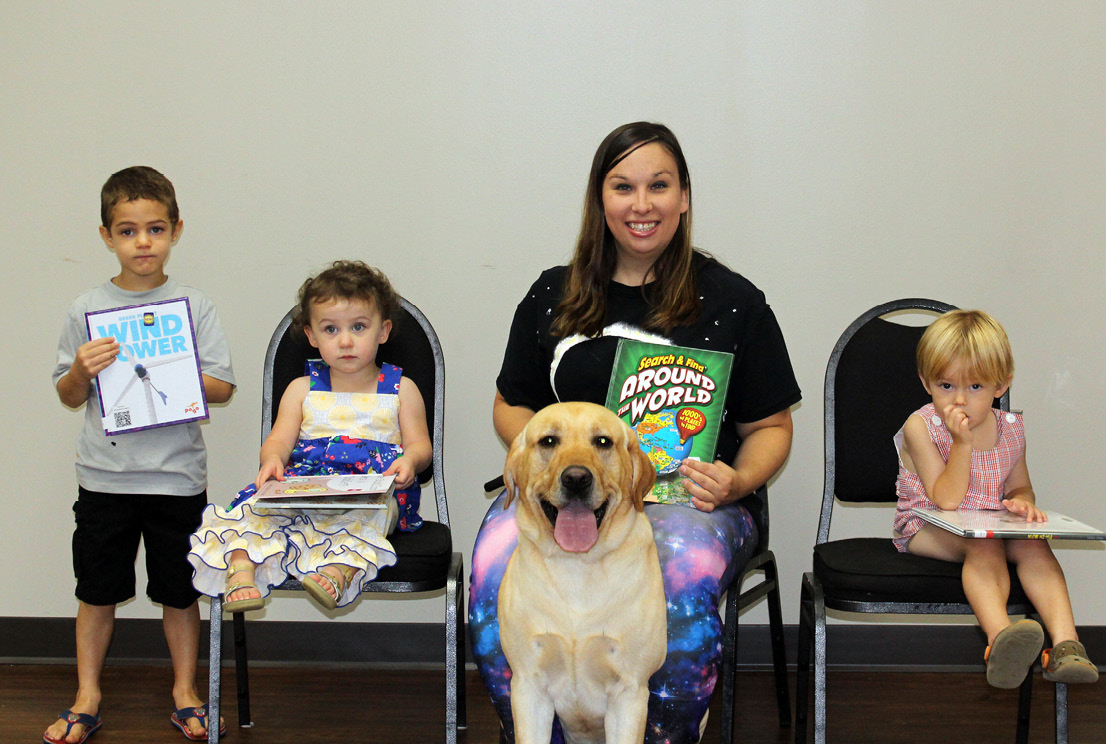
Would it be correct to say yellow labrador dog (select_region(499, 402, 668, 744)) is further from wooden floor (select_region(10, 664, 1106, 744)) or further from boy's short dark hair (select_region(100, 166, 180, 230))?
boy's short dark hair (select_region(100, 166, 180, 230))

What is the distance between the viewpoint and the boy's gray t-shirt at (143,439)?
273 centimetres

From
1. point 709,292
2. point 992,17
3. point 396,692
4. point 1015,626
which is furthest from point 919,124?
point 396,692

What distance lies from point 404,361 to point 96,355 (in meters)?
0.86

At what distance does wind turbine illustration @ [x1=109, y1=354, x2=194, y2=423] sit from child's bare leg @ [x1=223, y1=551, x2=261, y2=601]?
1.88 feet

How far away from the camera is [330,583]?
7.33ft

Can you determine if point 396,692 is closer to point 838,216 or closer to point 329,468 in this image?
point 329,468

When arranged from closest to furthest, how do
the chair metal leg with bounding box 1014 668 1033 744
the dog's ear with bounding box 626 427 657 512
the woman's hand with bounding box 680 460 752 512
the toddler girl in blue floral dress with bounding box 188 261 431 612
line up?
the dog's ear with bounding box 626 427 657 512
the woman's hand with bounding box 680 460 752 512
the toddler girl in blue floral dress with bounding box 188 261 431 612
the chair metal leg with bounding box 1014 668 1033 744

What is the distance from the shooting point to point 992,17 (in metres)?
3.16

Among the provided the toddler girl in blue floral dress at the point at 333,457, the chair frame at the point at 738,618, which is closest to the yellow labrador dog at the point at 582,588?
the chair frame at the point at 738,618

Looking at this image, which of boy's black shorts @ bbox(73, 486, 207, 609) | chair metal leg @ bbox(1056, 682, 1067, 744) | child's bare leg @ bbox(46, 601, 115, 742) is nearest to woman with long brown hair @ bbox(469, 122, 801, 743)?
chair metal leg @ bbox(1056, 682, 1067, 744)

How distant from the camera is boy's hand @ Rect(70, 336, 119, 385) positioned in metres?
2.59

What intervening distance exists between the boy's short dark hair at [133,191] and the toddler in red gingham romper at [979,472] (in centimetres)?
223

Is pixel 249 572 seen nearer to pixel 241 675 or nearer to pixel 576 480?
pixel 241 675

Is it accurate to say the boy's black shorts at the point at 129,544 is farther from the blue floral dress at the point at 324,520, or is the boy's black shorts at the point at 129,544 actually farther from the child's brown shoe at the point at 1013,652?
the child's brown shoe at the point at 1013,652
